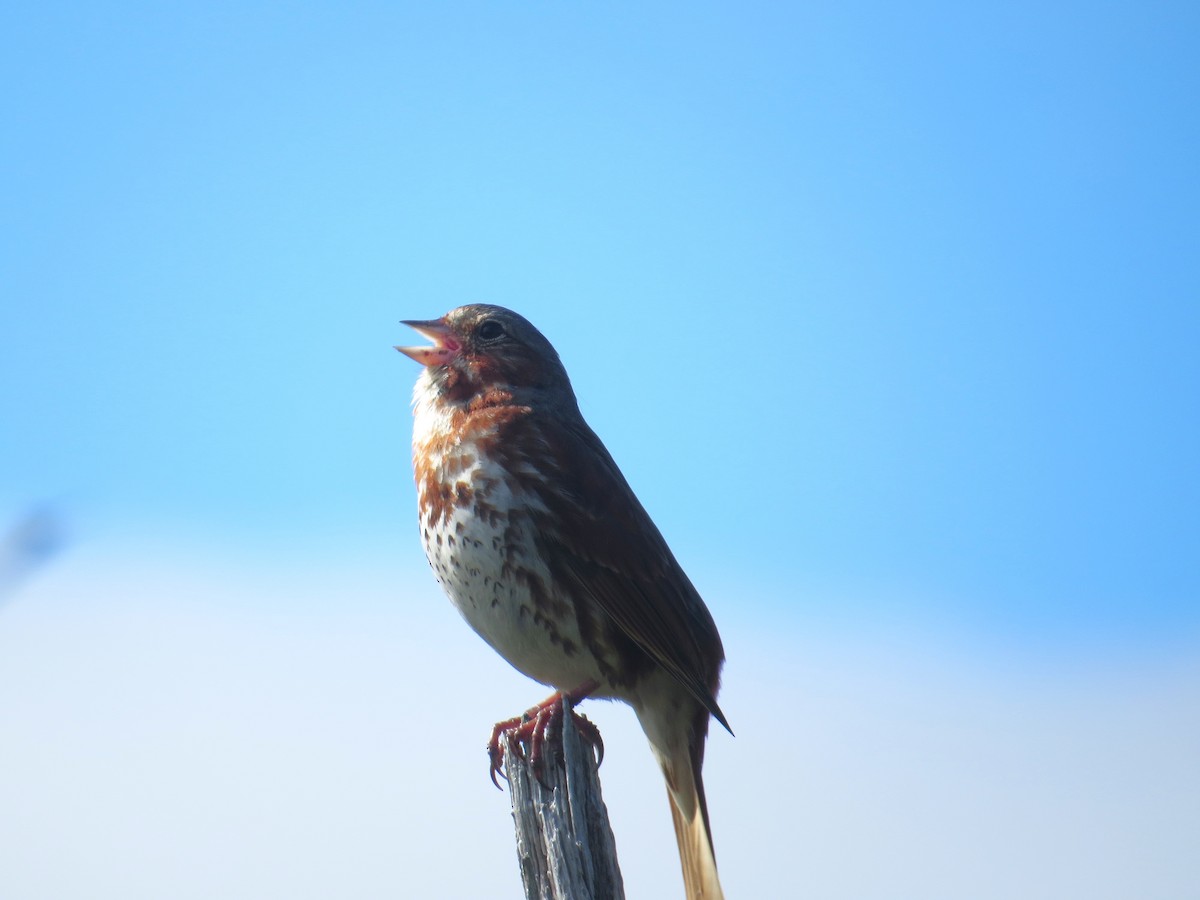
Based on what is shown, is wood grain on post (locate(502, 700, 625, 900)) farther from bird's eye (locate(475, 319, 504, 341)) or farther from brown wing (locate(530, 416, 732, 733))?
bird's eye (locate(475, 319, 504, 341))

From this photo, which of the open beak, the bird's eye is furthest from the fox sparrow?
the bird's eye

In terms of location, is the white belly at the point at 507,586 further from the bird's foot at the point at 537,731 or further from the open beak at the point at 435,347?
the open beak at the point at 435,347

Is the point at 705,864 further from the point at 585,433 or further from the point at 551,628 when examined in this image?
the point at 585,433

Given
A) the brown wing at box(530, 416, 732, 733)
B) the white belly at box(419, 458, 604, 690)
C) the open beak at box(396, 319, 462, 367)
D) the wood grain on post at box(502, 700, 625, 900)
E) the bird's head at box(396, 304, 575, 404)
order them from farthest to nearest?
the open beak at box(396, 319, 462, 367), the bird's head at box(396, 304, 575, 404), the brown wing at box(530, 416, 732, 733), the white belly at box(419, 458, 604, 690), the wood grain on post at box(502, 700, 625, 900)

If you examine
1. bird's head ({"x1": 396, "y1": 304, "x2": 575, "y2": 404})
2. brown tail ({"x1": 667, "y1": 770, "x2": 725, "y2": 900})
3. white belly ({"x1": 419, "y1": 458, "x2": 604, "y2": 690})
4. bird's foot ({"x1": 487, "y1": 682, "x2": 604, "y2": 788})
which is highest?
bird's head ({"x1": 396, "y1": 304, "x2": 575, "y2": 404})

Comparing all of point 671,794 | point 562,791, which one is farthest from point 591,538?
point 562,791

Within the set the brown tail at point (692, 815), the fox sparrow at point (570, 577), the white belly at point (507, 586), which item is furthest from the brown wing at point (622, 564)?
the brown tail at point (692, 815)

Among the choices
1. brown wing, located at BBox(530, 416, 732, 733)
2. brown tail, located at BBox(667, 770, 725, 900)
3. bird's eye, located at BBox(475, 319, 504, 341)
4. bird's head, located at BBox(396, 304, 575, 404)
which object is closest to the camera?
brown tail, located at BBox(667, 770, 725, 900)
